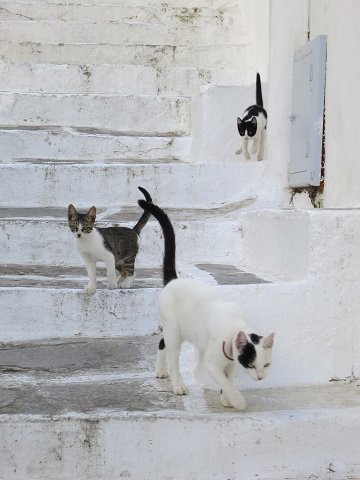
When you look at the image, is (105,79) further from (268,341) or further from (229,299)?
(268,341)

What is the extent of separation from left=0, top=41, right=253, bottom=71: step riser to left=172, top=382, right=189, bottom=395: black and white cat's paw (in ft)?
21.5

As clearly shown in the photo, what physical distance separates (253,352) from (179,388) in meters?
0.67

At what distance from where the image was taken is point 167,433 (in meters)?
3.35

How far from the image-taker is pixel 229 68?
9.51 m

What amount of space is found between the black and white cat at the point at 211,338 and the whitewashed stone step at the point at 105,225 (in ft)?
6.67

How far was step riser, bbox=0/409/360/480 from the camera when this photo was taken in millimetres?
3281

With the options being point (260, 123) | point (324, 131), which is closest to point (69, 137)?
point (260, 123)

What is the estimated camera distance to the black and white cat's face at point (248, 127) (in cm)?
737

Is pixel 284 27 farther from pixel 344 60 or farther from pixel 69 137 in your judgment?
pixel 69 137

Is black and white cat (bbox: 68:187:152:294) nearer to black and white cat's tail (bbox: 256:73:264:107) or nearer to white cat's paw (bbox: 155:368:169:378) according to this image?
white cat's paw (bbox: 155:368:169:378)

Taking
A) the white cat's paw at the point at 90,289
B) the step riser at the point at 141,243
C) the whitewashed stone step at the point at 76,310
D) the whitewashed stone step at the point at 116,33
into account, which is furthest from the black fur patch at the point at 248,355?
the whitewashed stone step at the point at 116,33

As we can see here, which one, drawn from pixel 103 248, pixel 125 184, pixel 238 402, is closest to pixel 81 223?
pixel 103 248

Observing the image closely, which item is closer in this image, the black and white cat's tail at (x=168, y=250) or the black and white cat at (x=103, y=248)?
the black and white cat's tail at (x=168, y=250)

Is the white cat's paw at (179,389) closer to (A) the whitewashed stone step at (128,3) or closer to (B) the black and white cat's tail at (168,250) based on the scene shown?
(B) the black and white cat's tail at (168,250)
